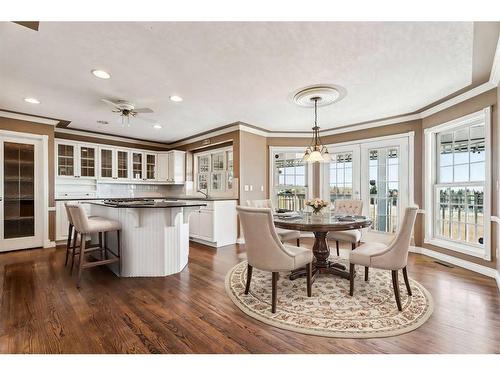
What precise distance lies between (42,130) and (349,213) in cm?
556

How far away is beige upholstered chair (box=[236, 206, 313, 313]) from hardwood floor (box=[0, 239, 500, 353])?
45 cm

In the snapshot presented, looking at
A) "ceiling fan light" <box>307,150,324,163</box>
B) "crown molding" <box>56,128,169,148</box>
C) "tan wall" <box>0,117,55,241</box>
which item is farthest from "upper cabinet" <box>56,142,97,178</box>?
"ceiling fan light" <box>307,150,324,163</box>

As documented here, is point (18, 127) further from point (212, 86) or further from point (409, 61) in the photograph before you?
point (409, 61)

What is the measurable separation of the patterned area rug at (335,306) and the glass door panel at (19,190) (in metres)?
3.95

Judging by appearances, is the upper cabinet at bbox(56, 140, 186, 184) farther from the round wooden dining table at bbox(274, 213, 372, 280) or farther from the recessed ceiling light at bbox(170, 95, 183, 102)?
the round wooden dining table at bbox(274, 213, 372, 280)

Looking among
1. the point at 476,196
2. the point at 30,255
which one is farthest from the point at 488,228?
the point at 30,255

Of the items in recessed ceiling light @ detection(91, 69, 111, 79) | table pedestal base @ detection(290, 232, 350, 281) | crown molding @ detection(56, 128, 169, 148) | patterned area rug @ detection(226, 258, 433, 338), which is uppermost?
recessed ceiling light @ detection(91, 69, 111, 79)

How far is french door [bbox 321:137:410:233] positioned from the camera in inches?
170

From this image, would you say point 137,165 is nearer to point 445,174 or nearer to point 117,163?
point 117,163

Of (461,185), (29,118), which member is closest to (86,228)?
(29,118)

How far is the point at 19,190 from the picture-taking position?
418cm

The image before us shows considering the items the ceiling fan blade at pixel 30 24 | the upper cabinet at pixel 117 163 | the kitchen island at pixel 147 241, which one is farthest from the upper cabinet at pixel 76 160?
the ceiling fan blade at pixel 30 24

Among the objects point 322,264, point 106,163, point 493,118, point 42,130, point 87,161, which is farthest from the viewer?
point 106,163
